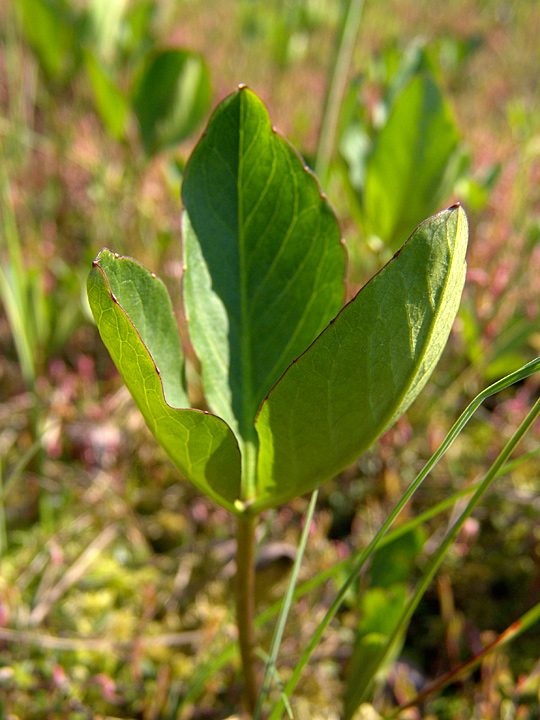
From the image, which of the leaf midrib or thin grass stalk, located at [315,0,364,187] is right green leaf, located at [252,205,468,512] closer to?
the leaf midrib

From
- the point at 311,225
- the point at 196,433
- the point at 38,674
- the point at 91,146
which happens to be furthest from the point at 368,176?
the point at 91,146

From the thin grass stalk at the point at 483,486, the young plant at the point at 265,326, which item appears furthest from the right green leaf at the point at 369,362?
the thin grass stalk at the point at 483,486

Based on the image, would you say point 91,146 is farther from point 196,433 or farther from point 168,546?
point 196,433

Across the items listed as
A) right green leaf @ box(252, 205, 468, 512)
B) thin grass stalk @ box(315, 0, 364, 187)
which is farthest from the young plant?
thin grass stalk @ box(315, 0, 364, 187)

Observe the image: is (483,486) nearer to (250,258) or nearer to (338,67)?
(250,258)

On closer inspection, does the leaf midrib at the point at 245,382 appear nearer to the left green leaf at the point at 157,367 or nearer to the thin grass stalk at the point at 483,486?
the left green leaf at the point at 157,367

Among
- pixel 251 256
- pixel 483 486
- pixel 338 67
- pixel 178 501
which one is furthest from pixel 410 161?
pixel 178 501
